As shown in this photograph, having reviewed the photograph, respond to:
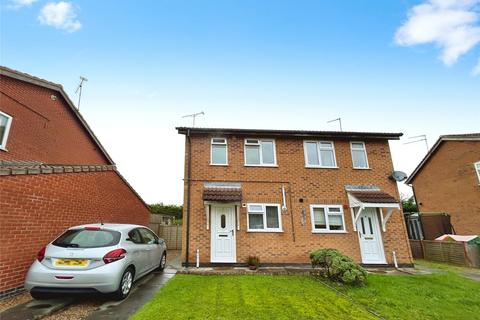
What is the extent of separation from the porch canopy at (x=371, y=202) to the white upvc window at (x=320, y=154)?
1.56m

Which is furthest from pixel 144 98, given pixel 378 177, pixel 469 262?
pixel 469 262

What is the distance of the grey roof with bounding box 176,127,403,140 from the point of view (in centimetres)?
947

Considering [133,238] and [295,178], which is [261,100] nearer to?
[295,178]

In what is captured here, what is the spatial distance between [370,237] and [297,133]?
17.3 ft

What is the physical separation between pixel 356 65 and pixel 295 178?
645cm

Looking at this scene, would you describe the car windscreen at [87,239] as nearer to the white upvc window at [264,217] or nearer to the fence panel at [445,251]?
the white upvc window at [264,217]

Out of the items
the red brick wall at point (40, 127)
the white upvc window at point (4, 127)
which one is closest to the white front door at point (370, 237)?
the red brick wall at point (40, 127)

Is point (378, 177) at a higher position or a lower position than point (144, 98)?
lower

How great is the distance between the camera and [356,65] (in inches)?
415

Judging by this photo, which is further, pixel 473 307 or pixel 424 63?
pixel 424 63

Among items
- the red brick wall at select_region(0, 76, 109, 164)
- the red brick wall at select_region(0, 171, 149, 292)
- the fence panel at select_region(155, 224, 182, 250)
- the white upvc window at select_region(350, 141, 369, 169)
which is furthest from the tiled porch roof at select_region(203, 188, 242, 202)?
the red brick wall at select_region(0, 76, 109, 164)

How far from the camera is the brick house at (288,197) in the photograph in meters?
8.42

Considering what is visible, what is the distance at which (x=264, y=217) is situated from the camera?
877 cm

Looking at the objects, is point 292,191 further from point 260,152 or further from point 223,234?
point 223,234
